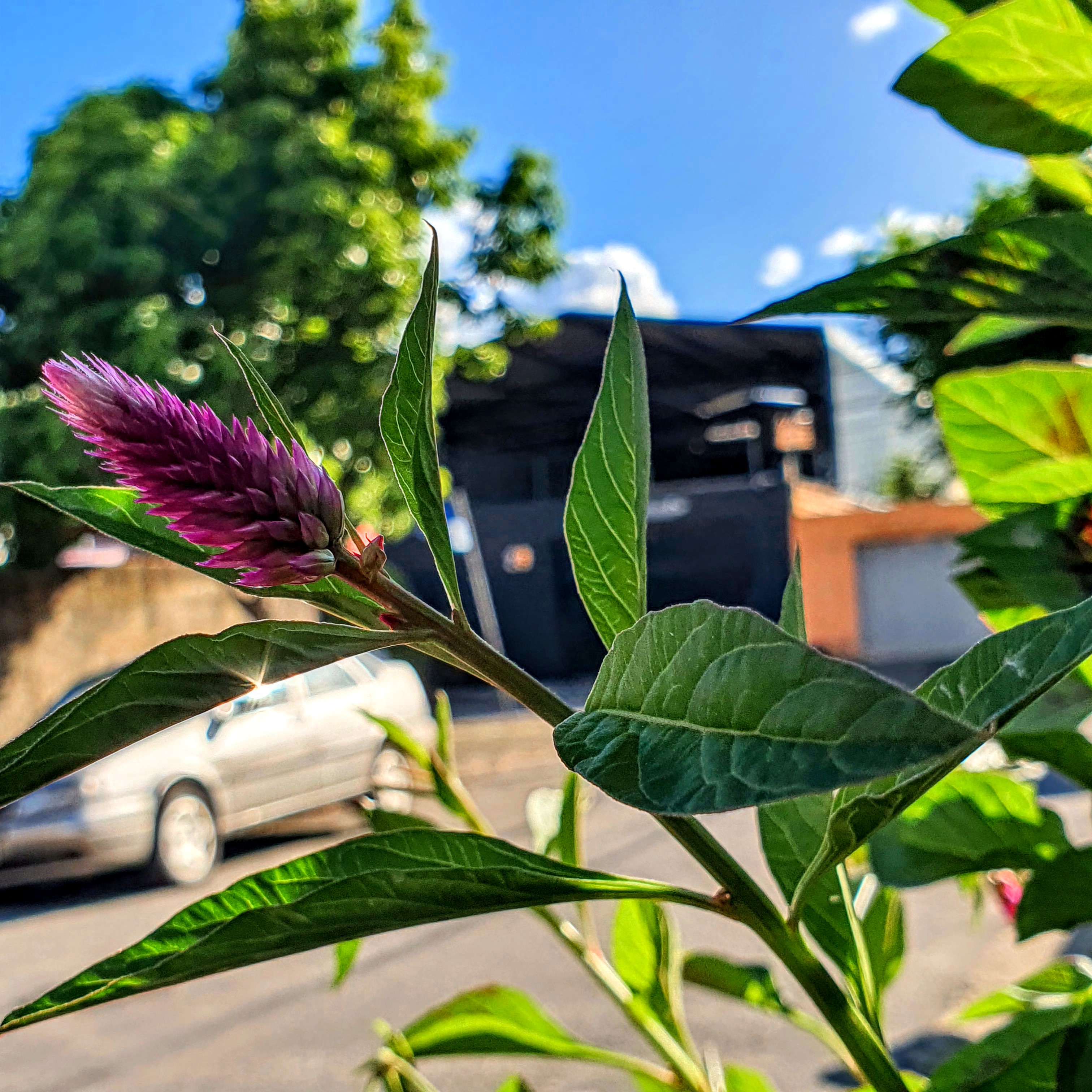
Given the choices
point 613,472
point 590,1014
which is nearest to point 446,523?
point 613,472

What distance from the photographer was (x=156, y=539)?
23 cm

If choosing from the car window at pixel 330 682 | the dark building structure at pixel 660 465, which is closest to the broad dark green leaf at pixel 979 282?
the car window at pixel 330 682

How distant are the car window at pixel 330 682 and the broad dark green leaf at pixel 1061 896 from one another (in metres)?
4.54

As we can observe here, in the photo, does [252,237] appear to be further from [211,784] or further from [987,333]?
[987,333]

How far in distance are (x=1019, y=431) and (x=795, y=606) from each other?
0.40ft

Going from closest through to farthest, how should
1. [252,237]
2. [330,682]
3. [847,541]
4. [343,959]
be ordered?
[343,959], [330,682], [252,237], [847,541]

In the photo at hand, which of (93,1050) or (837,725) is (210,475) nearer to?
(837,725)

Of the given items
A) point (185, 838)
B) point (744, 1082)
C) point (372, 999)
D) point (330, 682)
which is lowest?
point (372, 999)

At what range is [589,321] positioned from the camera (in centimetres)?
1216

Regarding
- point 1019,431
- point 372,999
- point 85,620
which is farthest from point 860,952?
point 85,620

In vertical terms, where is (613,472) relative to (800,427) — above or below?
below

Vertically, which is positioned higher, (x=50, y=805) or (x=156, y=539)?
(x=156, y=539)

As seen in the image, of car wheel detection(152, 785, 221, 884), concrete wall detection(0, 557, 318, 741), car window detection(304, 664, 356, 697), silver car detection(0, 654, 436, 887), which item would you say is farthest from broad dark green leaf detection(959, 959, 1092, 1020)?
concrete wall detection(0, 557, 318, 741)

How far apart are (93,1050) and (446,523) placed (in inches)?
127
